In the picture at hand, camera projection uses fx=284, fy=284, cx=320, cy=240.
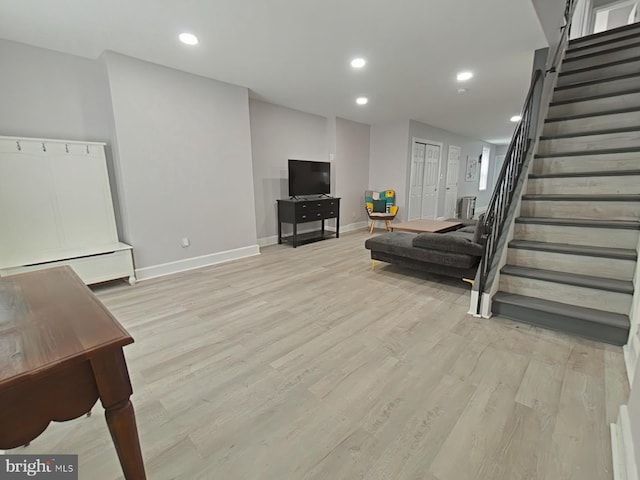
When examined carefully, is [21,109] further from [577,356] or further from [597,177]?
[597,177]

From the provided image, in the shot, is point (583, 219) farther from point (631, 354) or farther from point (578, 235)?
point (631, 354)

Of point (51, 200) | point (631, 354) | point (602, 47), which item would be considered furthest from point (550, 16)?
point (51, 200)

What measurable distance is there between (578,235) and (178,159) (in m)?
4.41

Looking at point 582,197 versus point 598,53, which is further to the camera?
point 598,53

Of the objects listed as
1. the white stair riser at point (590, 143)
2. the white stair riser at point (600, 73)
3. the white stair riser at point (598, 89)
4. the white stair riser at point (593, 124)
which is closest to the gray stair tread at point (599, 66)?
the white stair riser at point (600, 73)

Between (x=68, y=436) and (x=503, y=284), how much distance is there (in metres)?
3.23

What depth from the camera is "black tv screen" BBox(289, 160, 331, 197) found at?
17.0 feet

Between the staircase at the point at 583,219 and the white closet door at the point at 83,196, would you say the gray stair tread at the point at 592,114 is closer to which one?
the staircase at the point at 583,219

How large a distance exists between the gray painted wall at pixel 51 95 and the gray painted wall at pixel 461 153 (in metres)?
5.71

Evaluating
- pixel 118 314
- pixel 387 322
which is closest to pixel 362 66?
pixel 387 322

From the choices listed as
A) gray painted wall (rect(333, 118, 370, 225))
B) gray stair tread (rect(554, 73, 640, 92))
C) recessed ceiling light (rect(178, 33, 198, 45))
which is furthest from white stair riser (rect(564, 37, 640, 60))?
recessed ceiling light (rect(178, 33, 198, 45))

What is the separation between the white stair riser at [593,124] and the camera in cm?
291

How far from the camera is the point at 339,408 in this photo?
1549mm

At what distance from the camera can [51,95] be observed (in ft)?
10.0
